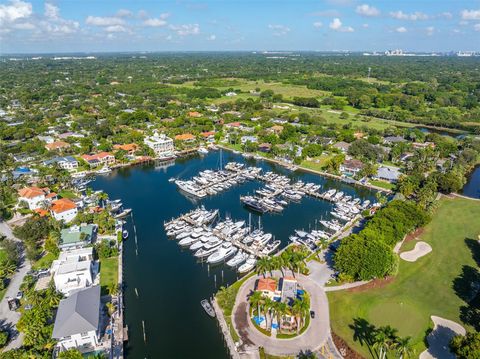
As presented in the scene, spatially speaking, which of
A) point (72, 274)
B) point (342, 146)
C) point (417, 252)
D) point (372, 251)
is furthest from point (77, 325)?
point (342, 146)

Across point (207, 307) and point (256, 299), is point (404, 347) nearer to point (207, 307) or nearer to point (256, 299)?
point (256, 299)

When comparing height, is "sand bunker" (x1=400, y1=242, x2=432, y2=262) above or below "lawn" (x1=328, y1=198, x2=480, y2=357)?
above

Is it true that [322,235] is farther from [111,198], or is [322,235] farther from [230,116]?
[230,116]

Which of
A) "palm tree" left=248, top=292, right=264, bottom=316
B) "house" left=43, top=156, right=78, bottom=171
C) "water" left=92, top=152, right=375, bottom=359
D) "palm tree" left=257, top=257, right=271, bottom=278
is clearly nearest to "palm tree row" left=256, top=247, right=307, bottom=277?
"palm tree" left=257, top=257, right=271, bottom=278

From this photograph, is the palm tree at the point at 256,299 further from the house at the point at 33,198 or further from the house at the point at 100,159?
the house at the point at 100,159

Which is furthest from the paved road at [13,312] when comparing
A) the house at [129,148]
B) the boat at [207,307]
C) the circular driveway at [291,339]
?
the house at [129,148]

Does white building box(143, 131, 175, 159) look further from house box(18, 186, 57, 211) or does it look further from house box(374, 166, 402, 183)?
house box(374, 166, 402, 183)
